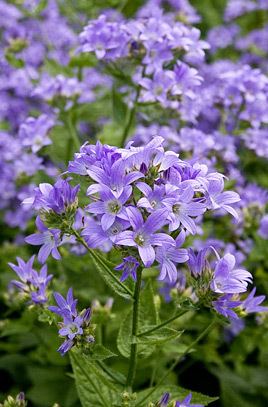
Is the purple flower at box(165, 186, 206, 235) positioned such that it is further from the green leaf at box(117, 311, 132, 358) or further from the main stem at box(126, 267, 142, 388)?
the green leaf at box(117, 311, 132, 358)

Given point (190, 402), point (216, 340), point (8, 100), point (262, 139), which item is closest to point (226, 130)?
point (262, 139)

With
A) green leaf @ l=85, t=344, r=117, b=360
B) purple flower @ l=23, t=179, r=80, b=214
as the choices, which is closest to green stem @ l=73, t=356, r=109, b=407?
green leaf @ l=85, t=344, r=117, b=360

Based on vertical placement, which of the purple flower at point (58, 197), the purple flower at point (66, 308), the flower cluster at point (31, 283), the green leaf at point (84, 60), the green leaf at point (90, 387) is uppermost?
the green leaf at point (84, 60)

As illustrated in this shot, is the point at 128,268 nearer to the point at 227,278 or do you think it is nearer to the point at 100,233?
the point at 100,233

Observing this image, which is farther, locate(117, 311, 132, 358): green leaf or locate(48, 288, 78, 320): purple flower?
locate(117, 311, 132, 358): green leaf

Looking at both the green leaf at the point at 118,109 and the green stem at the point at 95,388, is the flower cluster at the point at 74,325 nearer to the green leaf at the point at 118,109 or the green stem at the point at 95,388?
the green stem at the point at 95,388

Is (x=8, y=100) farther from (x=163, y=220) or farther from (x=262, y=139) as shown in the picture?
(x=163, y=220)

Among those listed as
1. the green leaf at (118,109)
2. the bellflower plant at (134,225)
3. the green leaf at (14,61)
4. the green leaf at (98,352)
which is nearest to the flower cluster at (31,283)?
the bellflower plant at (134,225)
